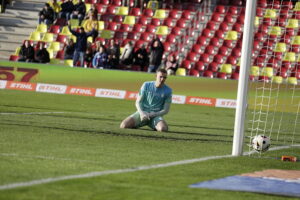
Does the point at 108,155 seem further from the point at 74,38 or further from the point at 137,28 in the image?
the point at 137,28

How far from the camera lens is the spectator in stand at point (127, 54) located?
3444cm

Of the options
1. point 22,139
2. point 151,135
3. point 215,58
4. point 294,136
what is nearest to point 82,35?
point 215,58

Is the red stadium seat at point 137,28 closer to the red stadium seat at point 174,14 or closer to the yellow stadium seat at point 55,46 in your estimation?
the red stadium seat at point 174,14

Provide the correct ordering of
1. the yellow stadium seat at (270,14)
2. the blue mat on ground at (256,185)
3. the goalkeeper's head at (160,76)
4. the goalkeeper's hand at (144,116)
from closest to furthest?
the blue mat on ground at (256,185) → the goalkeeper's head at (160,76) → the goalkeeper's hand at (144,116) → the yellow stadium seat at (270,14)

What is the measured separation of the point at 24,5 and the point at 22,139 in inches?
1125

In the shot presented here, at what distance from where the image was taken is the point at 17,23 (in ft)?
131

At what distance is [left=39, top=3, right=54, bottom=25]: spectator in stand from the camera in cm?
3853

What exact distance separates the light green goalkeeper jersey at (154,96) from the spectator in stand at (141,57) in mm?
16728

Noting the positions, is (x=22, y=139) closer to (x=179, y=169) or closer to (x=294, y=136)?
(x=179, y=169)

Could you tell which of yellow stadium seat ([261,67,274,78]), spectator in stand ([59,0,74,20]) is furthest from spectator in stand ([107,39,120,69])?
yellow stadium seat ([261,67,274,78])

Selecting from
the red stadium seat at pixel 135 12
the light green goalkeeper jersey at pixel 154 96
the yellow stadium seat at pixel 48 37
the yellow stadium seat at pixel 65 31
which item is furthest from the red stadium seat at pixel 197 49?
the light green goalkeeper jersey at pixel 154 96

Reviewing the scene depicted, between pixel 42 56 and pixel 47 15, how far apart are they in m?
3.99

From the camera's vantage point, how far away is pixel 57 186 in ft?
28.6

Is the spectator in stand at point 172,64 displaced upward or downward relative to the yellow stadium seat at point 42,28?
downward
